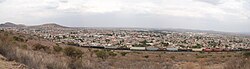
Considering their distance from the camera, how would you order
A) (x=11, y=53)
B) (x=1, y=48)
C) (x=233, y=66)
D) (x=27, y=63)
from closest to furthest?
Result: (x=233, y=66) → (x=27, y=63) → (x=11, y=53) → (x=1, y=48)

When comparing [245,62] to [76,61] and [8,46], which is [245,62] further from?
[8,46]

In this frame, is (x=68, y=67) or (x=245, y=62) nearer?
(x=245, y=62)

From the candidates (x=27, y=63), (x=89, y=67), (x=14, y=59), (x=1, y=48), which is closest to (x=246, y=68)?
(x=89, y=67)

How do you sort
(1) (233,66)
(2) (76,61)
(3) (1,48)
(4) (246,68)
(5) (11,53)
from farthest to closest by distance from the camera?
(3) (1,48) < (5) (11,53) < (2) (76,61) < (1) (233,66) < (4) (246,68)

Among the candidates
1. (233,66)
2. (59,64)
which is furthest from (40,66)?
(233,66)

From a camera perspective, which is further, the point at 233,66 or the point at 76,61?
the point at 76,61

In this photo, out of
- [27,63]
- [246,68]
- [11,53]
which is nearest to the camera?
[246,68]

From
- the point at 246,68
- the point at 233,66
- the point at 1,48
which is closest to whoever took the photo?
the point at 246,68

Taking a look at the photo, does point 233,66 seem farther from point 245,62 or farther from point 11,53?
point 11,53
